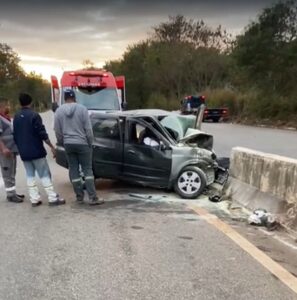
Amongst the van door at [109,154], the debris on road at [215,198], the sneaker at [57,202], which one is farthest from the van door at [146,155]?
the sneaker at [57,202]

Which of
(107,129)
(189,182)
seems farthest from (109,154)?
(189,182)

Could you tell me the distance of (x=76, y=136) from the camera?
825 centimetres

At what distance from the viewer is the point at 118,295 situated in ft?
14.6

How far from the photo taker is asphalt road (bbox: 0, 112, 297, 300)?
456 centimetres

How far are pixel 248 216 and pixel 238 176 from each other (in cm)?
125

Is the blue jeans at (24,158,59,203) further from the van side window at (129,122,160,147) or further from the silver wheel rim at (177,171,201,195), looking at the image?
the silver wheel rim at (177,171,201,195)

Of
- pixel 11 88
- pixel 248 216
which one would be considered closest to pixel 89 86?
pixel 248 216

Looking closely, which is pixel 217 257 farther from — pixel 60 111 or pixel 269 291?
pixel 60 111

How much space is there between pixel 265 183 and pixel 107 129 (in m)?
3.34

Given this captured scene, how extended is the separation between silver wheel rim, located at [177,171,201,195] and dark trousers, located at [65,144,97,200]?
1.68 metres

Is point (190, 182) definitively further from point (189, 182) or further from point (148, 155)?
point (148, 155)

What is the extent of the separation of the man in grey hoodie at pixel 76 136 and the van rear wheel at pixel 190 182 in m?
1.57

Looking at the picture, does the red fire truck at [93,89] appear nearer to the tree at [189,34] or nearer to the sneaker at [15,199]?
the sneaker at [15,199]

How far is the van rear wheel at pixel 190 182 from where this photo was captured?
362 inches
